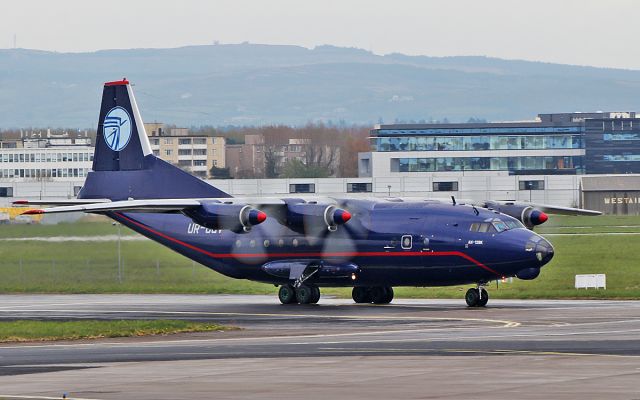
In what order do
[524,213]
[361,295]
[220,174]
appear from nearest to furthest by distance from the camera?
[524,213]
[361,295]
[220,174]

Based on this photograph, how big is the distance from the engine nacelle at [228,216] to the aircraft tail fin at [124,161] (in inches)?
224

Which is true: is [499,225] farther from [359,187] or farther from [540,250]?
[359,187]

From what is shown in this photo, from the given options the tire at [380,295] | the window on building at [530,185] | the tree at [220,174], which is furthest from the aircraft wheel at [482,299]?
the window on building at [530,185]

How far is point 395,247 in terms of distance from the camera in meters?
45.1

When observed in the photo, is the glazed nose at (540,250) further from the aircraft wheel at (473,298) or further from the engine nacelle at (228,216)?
the engine nacelle at (228,216)

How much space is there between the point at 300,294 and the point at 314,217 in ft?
10.5

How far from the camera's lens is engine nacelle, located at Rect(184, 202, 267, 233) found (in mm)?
44750

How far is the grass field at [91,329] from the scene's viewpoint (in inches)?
1346

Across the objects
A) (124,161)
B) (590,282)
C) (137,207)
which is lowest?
(590,282)

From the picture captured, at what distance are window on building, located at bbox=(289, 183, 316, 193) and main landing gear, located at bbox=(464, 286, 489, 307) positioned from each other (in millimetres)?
51089

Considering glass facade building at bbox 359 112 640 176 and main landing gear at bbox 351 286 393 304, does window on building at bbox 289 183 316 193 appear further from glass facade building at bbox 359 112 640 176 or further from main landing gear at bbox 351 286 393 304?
main landing gear at bbox 351 286 393 304

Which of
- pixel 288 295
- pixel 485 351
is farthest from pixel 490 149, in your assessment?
pixel 485 351

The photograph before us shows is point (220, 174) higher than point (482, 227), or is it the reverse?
point (220, 174)

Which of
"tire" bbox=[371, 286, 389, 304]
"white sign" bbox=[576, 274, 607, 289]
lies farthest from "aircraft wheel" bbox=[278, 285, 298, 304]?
"white sign" bbox=[576, 274, 607, 289]
